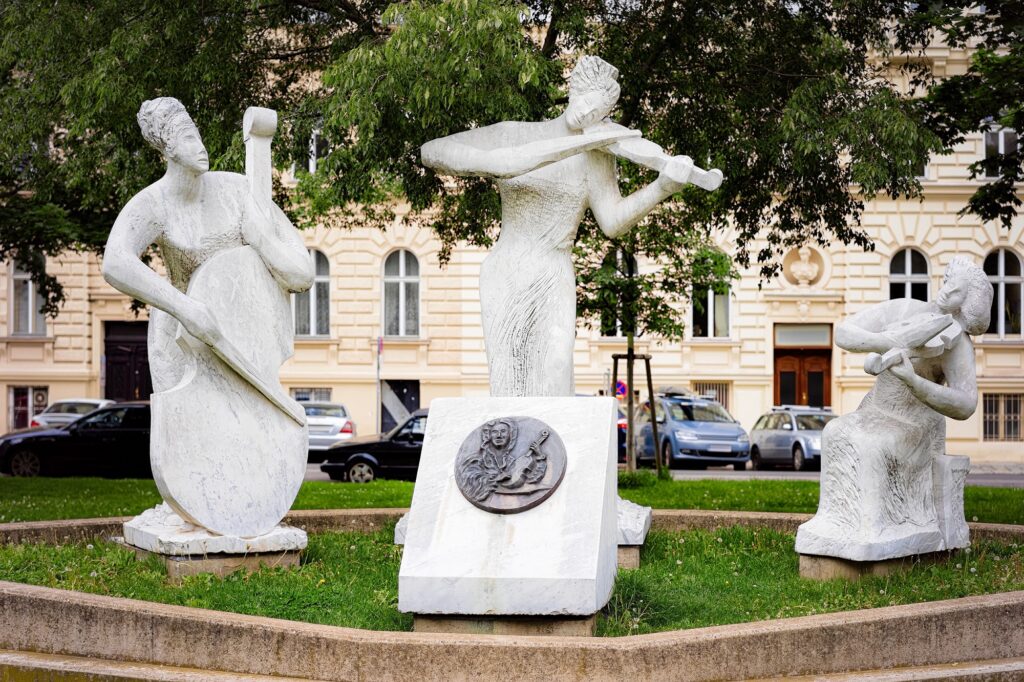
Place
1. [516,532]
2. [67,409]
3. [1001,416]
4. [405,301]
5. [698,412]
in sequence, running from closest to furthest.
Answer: [516,532], [698,412], [67,409], [1001,416], [405,301]

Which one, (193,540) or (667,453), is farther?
(667,453)

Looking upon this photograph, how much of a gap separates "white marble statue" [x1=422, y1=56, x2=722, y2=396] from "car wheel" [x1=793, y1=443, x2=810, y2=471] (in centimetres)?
1904

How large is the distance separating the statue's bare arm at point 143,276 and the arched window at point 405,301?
81.3ft

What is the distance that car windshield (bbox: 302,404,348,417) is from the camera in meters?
26.0

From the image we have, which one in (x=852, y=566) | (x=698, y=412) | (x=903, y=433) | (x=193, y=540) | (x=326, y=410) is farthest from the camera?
(x=698, y=412)

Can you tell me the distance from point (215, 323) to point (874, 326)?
3.46 metres

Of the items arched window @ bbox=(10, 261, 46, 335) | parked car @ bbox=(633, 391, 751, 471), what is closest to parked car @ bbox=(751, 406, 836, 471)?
parked car @ bbox=(633, 391, 751, 471)

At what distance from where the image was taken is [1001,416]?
29406mm

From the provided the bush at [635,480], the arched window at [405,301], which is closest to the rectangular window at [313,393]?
the arched window at [405,301]

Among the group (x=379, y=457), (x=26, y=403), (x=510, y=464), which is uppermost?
(x=510, y=464)

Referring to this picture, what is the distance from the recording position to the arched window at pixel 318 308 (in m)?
31.7

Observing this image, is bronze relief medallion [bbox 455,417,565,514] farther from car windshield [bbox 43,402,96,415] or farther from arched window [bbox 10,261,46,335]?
arched window [bbox 10,261,46,335]

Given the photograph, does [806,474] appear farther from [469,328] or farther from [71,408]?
Result: [71,408]

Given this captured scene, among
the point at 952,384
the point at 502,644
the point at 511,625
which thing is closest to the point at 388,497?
the point at 952,384
